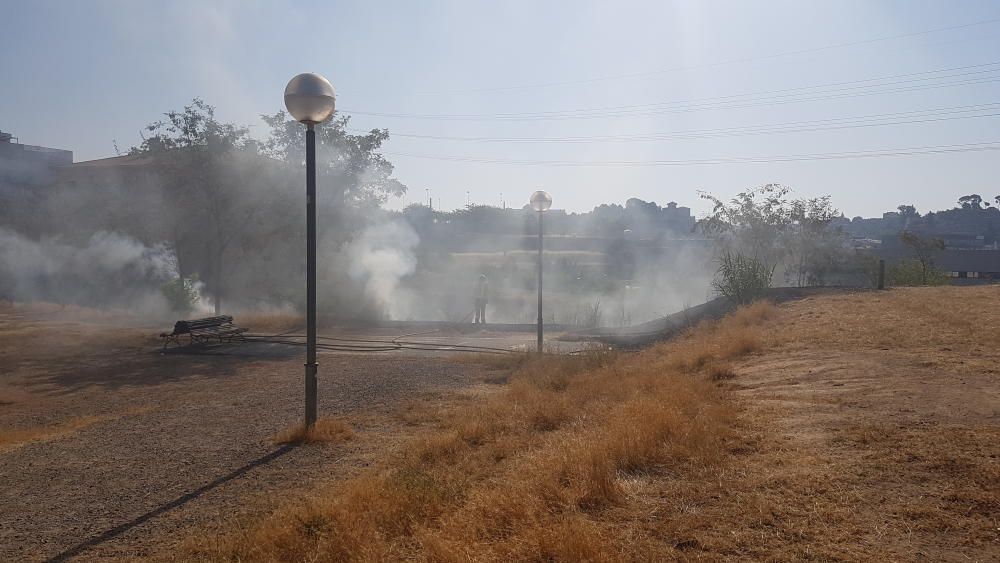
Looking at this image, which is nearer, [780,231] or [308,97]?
[308,97]

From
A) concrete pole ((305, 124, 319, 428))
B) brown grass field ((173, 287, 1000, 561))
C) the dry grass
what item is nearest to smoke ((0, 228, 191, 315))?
concrete pole ((305, 124, 319, 428))

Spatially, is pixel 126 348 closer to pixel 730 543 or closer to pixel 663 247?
pixel 730 543

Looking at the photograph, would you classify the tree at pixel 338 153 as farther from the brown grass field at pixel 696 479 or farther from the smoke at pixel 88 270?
the brown grass field at pixel 696 479

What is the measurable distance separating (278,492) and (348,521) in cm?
133

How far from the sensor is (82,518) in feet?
15.9

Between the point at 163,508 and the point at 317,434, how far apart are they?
1.98m

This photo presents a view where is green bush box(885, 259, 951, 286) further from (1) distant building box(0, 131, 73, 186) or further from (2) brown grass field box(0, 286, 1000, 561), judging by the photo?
(1) distant building box(0, 131, 73, 186)

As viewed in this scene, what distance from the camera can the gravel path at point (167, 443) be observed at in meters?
4.70

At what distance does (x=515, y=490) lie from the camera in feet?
14.6

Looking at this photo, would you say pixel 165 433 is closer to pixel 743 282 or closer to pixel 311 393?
pixel 311 393

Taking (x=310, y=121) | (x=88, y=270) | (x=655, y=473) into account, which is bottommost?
(x=655, y=473)

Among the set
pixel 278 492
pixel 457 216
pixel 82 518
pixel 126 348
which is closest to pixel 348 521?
pixel 278 492

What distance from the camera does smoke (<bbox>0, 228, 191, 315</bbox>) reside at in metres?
31.0

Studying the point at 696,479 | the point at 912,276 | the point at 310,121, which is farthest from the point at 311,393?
the point at 912,276
